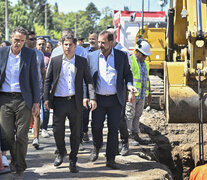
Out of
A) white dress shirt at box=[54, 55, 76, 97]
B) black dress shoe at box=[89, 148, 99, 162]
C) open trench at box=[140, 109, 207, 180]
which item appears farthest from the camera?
open trench at box=[140, 109, 207, 180]

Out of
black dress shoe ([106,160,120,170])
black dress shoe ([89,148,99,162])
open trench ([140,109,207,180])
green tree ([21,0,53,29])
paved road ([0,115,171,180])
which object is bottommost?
open trench ([140,109,207,180])

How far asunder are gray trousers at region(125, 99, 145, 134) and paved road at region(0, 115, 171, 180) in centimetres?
61

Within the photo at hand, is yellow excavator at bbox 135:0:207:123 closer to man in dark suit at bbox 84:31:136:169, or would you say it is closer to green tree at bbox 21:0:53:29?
man in dark suit at bbox 84:31:136:169

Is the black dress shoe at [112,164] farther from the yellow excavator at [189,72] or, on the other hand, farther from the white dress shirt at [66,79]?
the yellow excavator at [189,72]

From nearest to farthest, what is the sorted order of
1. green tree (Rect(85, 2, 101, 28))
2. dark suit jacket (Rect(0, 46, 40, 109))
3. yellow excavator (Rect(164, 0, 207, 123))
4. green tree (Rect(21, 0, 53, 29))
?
dark suit jacket (Rect(0, 46, 40, 109)) → yellow excavator (Rect(164, 0, 207, 123)) → green tree (Rect(21, 0, 53, 29)) → green tree (Rect(85, 2, 101, 28))

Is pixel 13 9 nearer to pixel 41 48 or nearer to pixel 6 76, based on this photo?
pixel 41 48

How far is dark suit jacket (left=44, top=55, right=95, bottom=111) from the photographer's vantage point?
7.80 metres

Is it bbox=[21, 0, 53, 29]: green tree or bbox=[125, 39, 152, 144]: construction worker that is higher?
bbox=[21, 0, 53, 29]: green tree

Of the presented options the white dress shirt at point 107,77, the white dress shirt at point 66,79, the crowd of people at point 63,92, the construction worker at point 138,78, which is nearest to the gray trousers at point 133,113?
the construction worker at point 138,78

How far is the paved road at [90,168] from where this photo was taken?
766 cm

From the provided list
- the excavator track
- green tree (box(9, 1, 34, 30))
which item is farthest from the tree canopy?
the excavator track

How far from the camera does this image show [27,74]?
286 inches

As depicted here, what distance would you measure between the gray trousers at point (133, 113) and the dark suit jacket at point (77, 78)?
240 centimetres

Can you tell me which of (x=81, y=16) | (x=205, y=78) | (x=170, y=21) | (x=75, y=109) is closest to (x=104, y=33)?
(x=75, y=109)
